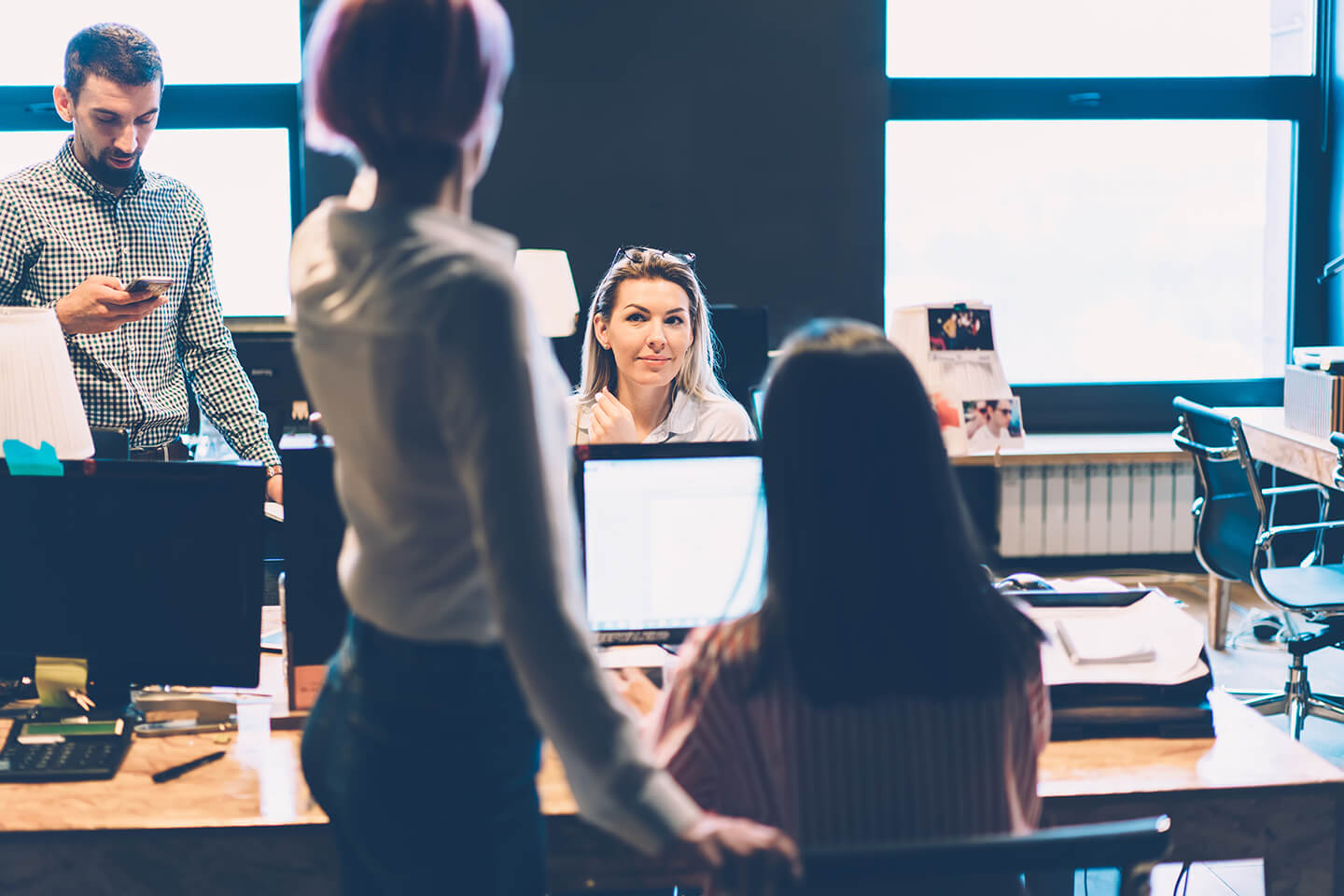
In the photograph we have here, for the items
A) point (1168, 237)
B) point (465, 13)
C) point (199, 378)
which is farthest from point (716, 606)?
point (1168, 237)

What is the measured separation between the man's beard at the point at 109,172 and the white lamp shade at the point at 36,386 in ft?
3.36

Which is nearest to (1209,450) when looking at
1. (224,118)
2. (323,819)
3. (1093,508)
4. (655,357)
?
(1093,508)

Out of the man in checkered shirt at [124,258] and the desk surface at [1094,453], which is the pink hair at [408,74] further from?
the desk surface at [1094,453]

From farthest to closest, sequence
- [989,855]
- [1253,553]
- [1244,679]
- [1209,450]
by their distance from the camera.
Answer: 1. [1244,679]
2. [1209,450]
3. [1253,553]
4. [989,855]

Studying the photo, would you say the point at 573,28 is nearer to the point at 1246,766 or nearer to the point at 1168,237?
Result: the point at 1168,237

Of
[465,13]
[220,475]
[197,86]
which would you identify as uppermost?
[197,86]

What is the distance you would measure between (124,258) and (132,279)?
0.18 feet

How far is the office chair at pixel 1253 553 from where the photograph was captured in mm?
3436

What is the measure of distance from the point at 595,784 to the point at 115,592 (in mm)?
992

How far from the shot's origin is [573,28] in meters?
4.68

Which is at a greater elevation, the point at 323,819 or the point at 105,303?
the point at 105,303

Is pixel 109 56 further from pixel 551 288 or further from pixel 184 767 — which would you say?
pixel 184 767

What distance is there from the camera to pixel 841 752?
106cm

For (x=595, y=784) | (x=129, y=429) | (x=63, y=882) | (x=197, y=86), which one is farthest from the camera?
(x=197, y=86)
